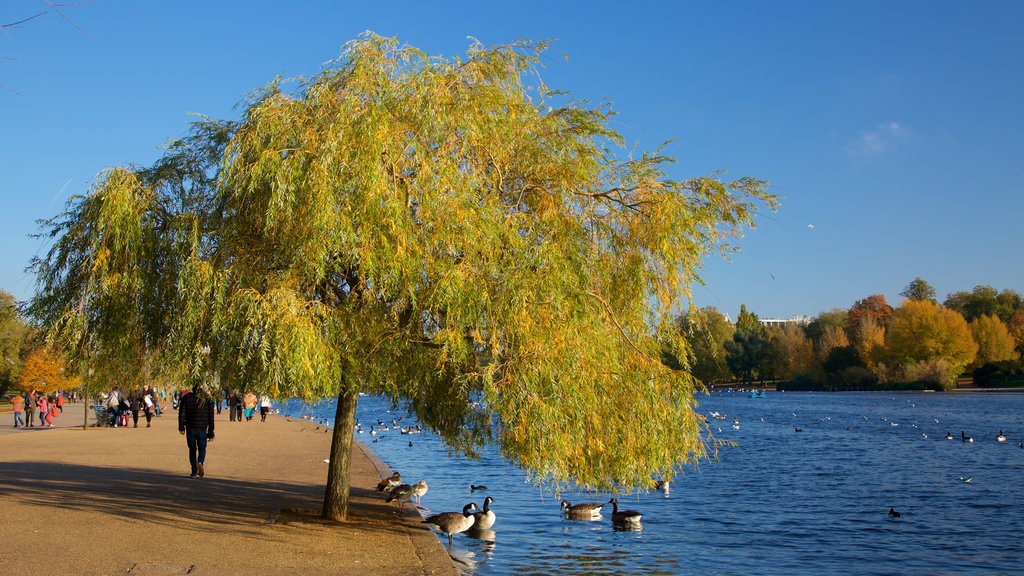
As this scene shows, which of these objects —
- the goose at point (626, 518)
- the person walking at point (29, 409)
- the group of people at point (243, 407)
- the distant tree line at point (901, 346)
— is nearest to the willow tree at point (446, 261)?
Answer: the goose at point (626, 518)

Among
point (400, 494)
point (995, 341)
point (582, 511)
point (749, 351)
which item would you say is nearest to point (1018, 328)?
point (995, 341)

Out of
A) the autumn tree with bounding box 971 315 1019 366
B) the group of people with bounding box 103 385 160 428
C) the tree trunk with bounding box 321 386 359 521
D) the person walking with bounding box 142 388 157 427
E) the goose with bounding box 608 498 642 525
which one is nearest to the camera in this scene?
the tree trunk with bounding box 321 386 359 521

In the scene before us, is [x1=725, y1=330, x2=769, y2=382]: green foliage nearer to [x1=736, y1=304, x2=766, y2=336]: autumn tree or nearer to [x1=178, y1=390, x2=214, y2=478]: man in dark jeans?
[x1=736, y1=304, x2=766, y2=336]: autumn tree

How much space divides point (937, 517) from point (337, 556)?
17.1 m

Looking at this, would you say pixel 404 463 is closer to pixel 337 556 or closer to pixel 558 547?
pixel 558 547

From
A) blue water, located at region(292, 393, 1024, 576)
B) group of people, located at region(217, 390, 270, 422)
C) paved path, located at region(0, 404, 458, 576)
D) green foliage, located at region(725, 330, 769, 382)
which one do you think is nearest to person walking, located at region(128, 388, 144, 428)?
group of people, located at region(217, 390, 270, 422)

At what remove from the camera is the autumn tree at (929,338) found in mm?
109125

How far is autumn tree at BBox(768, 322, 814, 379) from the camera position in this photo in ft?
428

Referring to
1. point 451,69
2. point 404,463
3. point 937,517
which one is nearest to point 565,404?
point 451,69

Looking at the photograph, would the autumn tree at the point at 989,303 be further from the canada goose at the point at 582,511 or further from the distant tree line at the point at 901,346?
the canada goose at the point at 582,511

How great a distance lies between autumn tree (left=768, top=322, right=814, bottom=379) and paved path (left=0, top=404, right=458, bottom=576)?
116 metres

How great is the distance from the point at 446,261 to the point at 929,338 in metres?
112

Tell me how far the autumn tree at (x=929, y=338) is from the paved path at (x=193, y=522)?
10256 centimetres

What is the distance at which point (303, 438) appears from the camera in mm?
35969
